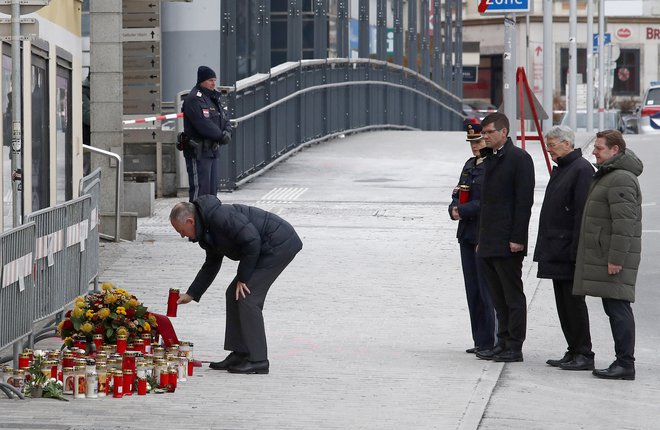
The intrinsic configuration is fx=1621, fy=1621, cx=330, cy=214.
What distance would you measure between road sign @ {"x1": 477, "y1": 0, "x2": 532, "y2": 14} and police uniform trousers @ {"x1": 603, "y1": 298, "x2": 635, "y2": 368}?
9.88 feet

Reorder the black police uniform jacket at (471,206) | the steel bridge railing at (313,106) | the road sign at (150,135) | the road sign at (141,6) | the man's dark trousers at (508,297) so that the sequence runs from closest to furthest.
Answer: the man's dark trousers at (508,297)
the black police uniform jacket at (471,206)
the road sign at (150,135)
the road sign at (141,6)
the steel bridge railing at (313,106)

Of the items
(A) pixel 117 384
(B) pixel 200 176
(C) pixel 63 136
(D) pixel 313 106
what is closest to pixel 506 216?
(A) pixel 117 384

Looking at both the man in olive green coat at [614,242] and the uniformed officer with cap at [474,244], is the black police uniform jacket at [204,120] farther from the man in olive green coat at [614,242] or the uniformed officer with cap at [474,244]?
the man in olive green coat at [614,242]

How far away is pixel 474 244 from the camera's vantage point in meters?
11.0

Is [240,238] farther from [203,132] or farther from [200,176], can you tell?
[200,176]

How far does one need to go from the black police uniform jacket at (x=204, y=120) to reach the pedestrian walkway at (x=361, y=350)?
1108 mm

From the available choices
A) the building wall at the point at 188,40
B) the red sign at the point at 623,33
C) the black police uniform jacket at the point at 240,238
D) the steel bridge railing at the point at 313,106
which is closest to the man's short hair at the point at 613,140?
the black police uniform jacket at the point at 240,238

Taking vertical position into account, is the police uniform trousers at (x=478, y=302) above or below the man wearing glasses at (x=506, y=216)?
below

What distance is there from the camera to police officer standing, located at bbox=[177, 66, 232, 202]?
17.0 meters

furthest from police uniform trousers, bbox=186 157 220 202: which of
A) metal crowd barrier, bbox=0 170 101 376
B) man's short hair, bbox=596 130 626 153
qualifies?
man's short hair, bbox=596 130 626 153

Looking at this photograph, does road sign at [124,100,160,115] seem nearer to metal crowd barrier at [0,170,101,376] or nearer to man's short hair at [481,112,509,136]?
metal crowd barrier at [0,170,101,376]

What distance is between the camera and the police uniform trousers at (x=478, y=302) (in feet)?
35.9

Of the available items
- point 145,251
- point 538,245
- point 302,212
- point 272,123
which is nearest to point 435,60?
point 272,123

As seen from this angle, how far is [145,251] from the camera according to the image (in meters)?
16.7
